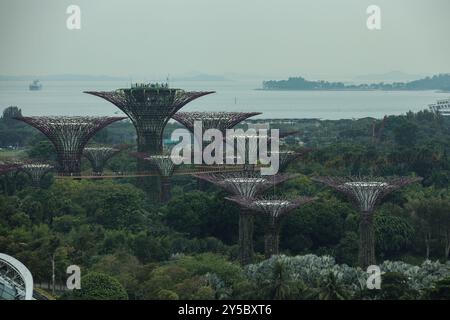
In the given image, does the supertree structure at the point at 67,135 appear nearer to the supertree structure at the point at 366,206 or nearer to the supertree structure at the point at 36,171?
the supertree structure at the point at 36,171

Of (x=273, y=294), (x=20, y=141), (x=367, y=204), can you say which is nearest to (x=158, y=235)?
(x=367, y=204)

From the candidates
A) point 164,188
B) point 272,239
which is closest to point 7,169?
point 164,188

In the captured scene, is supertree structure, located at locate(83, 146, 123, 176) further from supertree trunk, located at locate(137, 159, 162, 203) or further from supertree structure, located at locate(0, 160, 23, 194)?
supertree structure, located at locate(0, 160, 23, 194)

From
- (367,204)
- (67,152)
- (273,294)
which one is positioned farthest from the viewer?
(67,152)

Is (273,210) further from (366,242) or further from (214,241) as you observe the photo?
(214,241)
